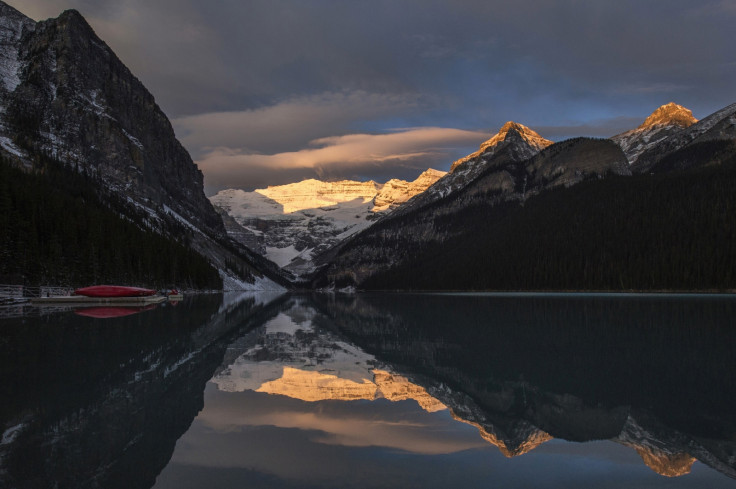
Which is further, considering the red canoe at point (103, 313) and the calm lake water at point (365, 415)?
the red canoe at point (103, 313)

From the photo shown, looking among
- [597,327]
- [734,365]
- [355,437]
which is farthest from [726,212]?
[355,437]

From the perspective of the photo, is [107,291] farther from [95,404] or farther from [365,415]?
[365,415]

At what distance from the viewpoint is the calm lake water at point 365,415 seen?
32.8ft

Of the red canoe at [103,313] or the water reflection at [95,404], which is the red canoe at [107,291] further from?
the water reflection at [95,404]

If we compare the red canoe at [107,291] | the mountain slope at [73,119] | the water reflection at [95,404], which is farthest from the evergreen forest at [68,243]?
the water reflection at [95,404]

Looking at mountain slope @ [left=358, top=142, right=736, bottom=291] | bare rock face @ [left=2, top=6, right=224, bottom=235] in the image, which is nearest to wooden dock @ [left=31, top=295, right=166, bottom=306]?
mountain slope @ [left=358, top=142, right=736, bottom=291]

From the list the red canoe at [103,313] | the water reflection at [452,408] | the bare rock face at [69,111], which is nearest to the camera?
the water reflection at [452,408]

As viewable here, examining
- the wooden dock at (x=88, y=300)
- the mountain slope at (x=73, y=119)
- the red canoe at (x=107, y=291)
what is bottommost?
the wooden dock at (x=88, y=300)

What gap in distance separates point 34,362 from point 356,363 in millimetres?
12329

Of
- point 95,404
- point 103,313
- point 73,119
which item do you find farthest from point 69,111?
point 95,404

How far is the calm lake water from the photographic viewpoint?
32.8ft

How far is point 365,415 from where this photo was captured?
14.8m

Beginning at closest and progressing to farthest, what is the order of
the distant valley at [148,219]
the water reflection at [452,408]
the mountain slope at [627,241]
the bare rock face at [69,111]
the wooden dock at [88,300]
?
the water reflection at [452,408]
the wooden dock at [88,300]
the distant valley at [148,219]
the mountain slope at [627,241]
the bare rock face at [69,111]

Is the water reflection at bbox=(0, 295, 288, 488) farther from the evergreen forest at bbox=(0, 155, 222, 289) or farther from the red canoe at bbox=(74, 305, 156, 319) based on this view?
the evergreen forest at bbox=(0, 155, 222, 289)
